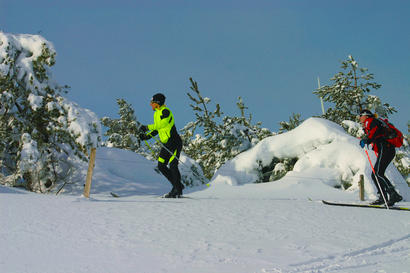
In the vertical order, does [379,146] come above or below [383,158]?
above

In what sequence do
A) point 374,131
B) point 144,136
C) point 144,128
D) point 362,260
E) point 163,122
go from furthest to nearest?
1. point 144,136
2. point 144,128
3. point 163,122
4. point 374,131
5. point 362,260

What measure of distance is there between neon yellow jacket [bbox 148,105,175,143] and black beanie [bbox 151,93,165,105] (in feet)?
0.34

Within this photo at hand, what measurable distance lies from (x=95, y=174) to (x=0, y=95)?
413 cm

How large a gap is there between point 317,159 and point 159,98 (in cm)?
638

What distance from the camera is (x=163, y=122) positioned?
790cm

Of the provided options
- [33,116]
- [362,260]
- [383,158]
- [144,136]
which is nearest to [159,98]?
[144,136]

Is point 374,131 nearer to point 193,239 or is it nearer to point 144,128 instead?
point 144,128

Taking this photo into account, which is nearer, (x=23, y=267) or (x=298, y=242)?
(x=23, y=267)

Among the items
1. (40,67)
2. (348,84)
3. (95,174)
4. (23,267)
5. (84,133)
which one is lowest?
(23,267)

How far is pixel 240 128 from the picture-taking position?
1703cm

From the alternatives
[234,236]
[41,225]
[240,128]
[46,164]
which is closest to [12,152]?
[46,164]

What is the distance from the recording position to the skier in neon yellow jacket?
7930 millimetres

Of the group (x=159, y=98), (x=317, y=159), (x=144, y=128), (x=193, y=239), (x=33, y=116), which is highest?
(x=33, y=116)

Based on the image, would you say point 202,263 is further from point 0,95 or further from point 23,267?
point 0,95
